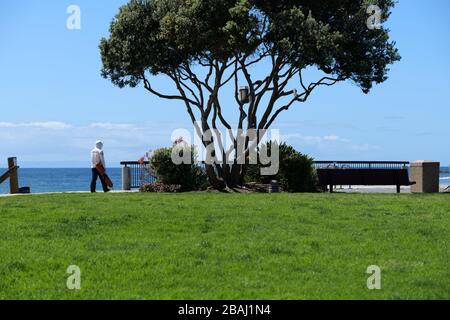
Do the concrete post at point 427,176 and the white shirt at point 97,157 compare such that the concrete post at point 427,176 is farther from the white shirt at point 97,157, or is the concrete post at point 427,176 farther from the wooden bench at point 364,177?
the white shirt at point 97,157

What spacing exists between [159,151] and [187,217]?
12972 millimetres

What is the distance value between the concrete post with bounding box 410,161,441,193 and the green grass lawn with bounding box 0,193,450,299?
11.9 m

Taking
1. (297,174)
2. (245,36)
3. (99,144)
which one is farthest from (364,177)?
(99,144)

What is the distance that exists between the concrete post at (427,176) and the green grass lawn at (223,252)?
11886 mm

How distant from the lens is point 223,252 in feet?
30.4

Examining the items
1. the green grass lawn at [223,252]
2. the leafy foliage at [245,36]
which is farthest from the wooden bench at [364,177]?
the green grass lawn at [223,252]

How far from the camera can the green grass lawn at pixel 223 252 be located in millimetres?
7223

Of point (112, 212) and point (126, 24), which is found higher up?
point (126, 24)

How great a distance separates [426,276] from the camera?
308 inches

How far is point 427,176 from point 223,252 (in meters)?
19.2

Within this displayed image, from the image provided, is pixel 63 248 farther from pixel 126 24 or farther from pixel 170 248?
pixel 126 24

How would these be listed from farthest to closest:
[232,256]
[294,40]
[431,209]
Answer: [294,40]
[431,209]
[232,256]
